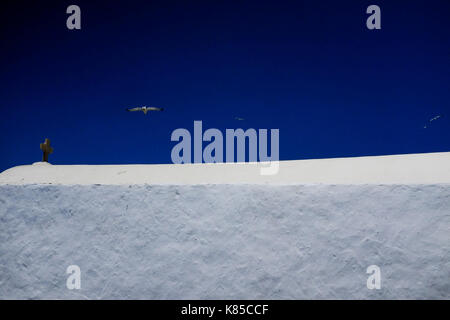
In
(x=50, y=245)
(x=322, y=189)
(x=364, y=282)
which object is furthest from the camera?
(x=50, y=245)

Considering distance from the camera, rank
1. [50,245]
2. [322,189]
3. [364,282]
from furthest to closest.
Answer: [50,245] → [322,189] → [364,282]

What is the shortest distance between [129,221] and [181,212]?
1.62 feet

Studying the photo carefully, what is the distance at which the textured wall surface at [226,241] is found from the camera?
238 cm

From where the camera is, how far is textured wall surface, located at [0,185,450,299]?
2383mm

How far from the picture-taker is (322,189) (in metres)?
2.55

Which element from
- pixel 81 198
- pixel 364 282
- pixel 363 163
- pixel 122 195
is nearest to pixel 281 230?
pixel 364 282

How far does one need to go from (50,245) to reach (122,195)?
0.82 metres

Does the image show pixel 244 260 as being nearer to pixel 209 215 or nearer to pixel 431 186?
pixel 209 215

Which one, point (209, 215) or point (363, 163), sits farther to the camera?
point (363, 163)

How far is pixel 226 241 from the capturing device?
8.44ft

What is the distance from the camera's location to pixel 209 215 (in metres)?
2.63

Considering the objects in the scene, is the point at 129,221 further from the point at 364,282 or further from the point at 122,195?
the point at 364,282
